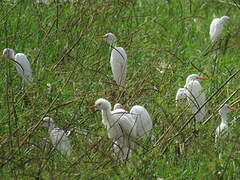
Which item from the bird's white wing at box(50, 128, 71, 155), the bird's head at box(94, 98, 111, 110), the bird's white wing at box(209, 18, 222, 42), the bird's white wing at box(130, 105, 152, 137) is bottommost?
the bird's white wing at box(50, 128, 71, 155)

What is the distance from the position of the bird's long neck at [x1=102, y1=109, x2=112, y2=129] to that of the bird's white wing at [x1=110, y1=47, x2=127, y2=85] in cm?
163

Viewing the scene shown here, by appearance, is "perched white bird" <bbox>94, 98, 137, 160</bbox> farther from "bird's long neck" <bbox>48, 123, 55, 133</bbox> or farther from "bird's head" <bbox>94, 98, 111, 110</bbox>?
"bird's long neck" <bbox>48, 123, 55, 133</bbox>

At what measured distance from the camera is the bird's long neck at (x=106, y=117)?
6137mm

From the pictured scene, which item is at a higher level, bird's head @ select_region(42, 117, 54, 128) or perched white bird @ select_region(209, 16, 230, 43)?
perched white bird @ select_region(209, 16, 230, 43)

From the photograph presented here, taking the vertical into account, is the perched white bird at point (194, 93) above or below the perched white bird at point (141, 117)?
Answer: above

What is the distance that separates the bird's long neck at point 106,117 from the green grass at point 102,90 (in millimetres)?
123

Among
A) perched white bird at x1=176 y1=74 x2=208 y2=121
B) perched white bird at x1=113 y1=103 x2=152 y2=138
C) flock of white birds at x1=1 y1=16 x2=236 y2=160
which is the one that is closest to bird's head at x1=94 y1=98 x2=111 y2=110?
flock of white birds at x1=1 y1=16 x2=236 y2=160

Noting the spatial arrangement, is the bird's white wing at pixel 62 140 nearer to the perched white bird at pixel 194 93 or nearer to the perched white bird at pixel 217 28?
the perched white bird at pixel 194 93

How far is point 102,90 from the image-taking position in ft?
22.0

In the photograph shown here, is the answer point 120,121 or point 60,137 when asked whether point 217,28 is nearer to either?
point 120,121

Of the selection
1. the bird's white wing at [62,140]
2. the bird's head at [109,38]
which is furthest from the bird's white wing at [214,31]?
the bird's white wing at [62,140]

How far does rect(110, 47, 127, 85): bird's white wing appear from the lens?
787 cm

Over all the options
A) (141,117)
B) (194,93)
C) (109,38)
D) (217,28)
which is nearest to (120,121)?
(141,117)

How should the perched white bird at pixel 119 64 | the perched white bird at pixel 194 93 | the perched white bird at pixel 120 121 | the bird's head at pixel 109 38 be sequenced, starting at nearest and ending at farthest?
1. the perched white bird at pixel 120 121
2. the perched white bird at pixel 194 93
3. the perched white bird at pixel 119 64
4. the bird's head at pixel 109 38
